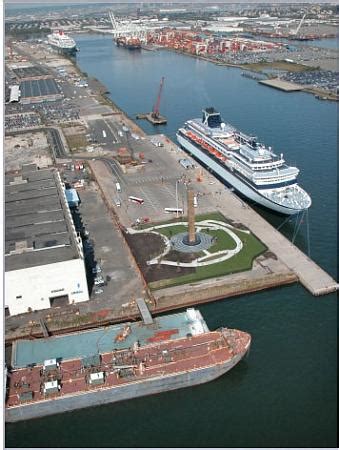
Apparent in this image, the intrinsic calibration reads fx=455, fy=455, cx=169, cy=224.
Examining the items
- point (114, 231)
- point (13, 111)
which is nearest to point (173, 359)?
point (114, 231)

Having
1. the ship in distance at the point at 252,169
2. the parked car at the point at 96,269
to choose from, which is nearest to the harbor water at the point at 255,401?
the ship in distance at the point at 252,169

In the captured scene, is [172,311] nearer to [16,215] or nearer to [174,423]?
[174,423]

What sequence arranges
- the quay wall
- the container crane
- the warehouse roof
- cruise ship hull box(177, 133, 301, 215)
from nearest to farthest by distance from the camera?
1. the quay wall
2. the warehouse roof
3. cruise ship hull box(177, 133, 301, 215)
4. the container crane

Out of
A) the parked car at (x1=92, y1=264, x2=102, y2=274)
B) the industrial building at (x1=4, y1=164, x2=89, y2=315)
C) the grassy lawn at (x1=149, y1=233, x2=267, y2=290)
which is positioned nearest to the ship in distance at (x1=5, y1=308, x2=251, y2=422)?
the grassy lawn at (x1=149, y1=233, x2=267, y2=290)

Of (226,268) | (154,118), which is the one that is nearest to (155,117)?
(154,118)

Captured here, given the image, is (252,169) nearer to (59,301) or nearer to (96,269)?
(96,269)

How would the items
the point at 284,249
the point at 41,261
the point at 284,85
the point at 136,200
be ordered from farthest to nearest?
the point at 284,85
the point at 136,200
the point at 284,249
the point at 41,261

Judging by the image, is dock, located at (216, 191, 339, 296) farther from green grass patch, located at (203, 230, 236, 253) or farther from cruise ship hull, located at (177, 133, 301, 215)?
green grass patch, located at (203, 230, 236, 253)
